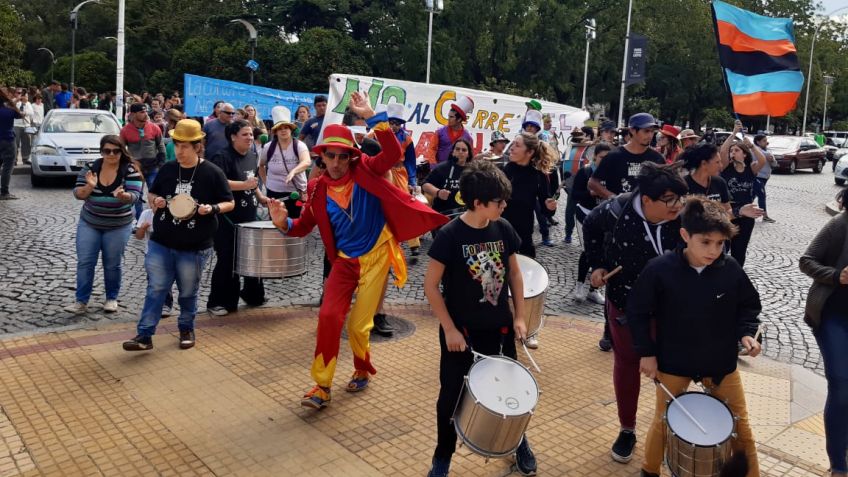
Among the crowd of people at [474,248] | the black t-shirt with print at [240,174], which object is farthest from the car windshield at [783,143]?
the black t-shirt with print at [240,174]

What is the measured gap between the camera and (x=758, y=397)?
571 centimetres

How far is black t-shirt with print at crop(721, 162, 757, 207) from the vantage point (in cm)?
880

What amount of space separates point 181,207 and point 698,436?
4172 millimetres

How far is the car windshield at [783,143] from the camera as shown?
102 ft

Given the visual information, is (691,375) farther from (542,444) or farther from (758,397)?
(758,397)

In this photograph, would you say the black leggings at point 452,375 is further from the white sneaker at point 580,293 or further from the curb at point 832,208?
the curb at point 832,208

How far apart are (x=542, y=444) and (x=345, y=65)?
3795cm

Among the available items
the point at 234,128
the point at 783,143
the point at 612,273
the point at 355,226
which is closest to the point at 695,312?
the point at 612,273

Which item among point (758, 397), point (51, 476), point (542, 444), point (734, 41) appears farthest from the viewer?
point (734, 41)

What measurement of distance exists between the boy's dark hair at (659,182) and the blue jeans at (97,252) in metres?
4.97

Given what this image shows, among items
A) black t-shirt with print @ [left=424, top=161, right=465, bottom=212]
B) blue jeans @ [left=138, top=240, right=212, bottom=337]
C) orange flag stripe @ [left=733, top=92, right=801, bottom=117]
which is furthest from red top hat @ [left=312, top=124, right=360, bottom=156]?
orange flag stripe @ [left=733, top=92, right=801, bottom=117]

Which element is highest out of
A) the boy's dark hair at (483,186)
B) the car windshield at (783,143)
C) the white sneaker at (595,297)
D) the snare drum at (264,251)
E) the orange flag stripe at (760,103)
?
the car windshield at (783,143)

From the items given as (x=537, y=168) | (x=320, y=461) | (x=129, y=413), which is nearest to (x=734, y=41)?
(x=537, y=168)

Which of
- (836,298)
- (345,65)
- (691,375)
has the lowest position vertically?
(691,375)
